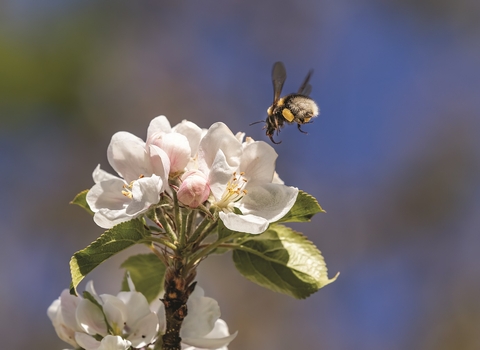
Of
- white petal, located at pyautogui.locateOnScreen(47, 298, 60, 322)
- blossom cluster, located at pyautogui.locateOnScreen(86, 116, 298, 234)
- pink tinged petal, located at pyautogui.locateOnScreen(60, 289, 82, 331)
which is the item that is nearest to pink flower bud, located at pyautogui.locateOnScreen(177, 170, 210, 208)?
blossom cluster, located at pyautogui.locateOnScreen(86, 116, 298, 234)

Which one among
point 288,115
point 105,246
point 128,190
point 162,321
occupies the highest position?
point 288,115

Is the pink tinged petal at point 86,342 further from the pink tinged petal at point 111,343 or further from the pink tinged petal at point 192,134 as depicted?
the pink tinged petal at point 192,134

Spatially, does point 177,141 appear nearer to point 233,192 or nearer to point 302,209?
point 233,192

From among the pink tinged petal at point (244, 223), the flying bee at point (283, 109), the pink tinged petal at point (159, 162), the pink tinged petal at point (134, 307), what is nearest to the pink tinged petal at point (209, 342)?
the pink tinged petal at point (134, 307)

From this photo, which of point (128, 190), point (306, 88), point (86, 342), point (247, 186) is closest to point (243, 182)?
point (247, 186)

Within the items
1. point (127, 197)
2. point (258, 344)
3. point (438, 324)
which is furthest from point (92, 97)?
point (127, 197)

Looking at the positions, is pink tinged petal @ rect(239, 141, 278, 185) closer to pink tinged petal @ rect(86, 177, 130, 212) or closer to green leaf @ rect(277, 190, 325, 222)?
green leaf @ rect(277, 190, 325, 222)
